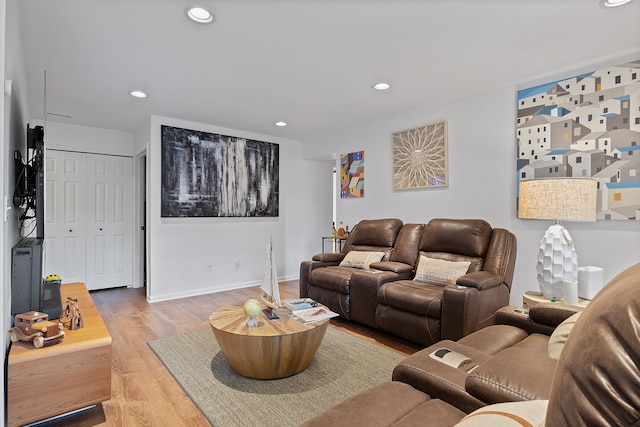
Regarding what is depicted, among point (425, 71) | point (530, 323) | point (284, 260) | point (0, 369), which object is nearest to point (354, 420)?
point (530, 323)

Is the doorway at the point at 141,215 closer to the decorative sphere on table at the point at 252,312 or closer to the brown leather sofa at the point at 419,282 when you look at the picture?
the brown leather sofa at the point at 419,282

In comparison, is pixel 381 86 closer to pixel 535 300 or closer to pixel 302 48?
pixel 302 48

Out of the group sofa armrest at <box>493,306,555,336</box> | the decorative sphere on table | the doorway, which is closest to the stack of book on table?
the decorative sphere on table

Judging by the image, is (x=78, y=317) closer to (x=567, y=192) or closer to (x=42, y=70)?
(x=42, y=70)

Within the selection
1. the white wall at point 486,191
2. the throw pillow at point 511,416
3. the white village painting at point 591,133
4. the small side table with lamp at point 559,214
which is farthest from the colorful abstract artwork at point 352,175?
the throw pillow at point 511,416

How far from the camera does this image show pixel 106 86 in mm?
3186

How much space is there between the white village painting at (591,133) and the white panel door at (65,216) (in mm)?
5501

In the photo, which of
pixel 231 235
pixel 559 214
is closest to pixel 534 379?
pixel 559 214

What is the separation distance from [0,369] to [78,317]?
0.55 meters

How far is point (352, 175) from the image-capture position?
4789mm

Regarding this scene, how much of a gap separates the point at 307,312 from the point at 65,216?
4.10 meters

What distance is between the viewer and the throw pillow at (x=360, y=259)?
3.63 m

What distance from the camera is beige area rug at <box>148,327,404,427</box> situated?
1.86m

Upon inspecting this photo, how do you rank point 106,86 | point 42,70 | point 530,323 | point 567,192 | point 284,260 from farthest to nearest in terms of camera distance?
1. point 284,260
2. point 106,86
3. point 42,70
4. point 567,192
5. point 530,323
